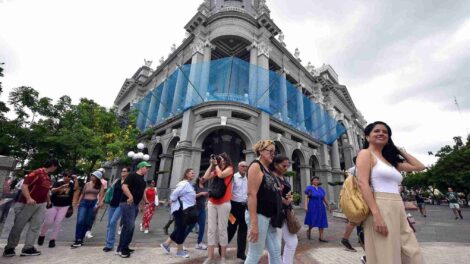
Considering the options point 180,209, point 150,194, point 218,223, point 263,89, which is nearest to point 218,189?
point 218,223

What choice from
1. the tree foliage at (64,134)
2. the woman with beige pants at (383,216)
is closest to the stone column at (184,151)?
the tree foliage at (64,134)

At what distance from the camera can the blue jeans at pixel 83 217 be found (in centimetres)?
473

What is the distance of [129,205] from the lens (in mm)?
4125

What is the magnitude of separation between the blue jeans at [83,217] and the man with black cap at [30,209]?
2.36ft

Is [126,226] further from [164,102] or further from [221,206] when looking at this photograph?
[164,102]

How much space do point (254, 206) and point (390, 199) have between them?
49.1 inches

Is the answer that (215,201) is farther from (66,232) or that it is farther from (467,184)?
(467,184)

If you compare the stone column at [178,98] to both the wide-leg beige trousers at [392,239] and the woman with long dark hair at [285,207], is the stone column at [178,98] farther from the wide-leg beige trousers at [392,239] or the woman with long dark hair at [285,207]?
the wide-leg beige trousers at [392,239]

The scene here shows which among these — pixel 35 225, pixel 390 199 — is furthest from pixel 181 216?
pixel 390 199

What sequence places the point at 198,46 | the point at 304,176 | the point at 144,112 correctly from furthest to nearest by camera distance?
the point at 144,112, the point at 304,176, the point at 198,46

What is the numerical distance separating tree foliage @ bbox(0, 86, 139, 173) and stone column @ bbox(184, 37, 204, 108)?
22.9ft

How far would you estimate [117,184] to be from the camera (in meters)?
5.02

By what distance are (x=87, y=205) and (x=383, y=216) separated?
5.70 m

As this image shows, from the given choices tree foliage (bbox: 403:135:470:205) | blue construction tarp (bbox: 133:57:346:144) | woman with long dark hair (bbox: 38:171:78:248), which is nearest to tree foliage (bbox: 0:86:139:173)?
blue construction tarp (bbox: 133:57:346:144)
